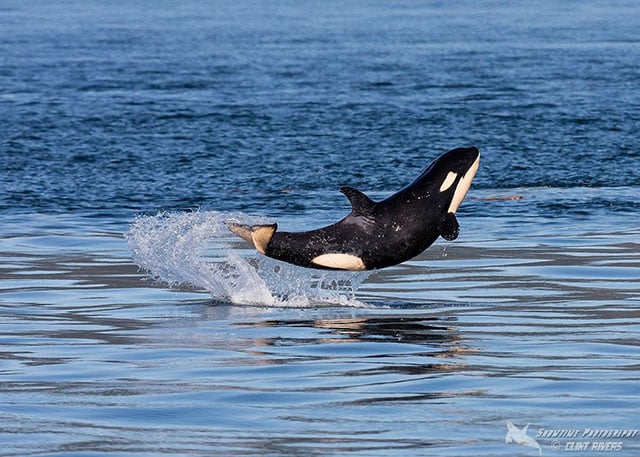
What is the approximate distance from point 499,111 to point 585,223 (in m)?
A: 10.5

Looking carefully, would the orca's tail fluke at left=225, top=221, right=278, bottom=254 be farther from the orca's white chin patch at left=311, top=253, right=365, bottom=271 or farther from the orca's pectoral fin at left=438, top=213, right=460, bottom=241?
the orca's pectoral fin at left=438, top=213, right=460, bottom=241

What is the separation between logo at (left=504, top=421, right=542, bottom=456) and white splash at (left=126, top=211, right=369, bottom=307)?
483 centimetres

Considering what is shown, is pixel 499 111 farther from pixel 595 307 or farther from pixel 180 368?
pixel 180 368

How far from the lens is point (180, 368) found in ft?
33.1

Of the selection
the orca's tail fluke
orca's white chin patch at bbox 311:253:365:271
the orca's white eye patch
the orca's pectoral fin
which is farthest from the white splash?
the orca's tail fluke

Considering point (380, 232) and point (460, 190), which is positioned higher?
point (460, 190)

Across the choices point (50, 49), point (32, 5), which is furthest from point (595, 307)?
point (32, 5)

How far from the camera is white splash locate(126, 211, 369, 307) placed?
43.7 ft

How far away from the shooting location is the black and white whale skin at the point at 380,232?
1176cm

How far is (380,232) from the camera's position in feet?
39.1

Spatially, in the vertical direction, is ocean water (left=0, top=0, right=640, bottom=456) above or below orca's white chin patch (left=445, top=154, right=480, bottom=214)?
below

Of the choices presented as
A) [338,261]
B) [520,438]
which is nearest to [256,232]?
[338,261]

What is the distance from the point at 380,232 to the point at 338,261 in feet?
1.33

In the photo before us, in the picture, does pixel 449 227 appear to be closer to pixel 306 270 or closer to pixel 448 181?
pixel 448 181
